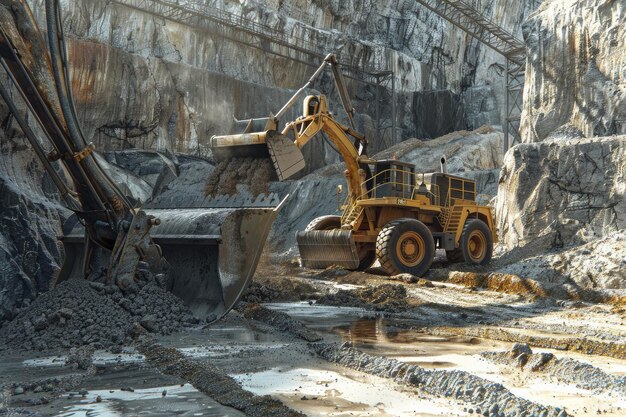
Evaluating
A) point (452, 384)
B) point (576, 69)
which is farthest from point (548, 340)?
point (576, 69)

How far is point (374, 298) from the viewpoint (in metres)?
10.4

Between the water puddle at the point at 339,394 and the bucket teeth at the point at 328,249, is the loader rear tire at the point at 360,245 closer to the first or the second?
the bucket teeth at the point at 328,249

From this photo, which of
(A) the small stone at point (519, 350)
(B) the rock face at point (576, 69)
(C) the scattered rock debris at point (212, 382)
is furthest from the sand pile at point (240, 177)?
(B) the rock face at point (576, 69)

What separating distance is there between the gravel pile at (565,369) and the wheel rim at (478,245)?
9353 millimetres

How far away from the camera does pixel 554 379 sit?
4.84 m

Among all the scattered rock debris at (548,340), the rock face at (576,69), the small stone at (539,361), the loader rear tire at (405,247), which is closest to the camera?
the small stone at (539,361)

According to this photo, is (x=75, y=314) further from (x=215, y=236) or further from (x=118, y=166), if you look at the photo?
(x=118, y=166)

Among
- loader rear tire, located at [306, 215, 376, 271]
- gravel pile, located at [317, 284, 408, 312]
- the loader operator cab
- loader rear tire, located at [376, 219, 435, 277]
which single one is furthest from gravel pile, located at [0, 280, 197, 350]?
loader rear tire, located at [306, 215, 376, 271]

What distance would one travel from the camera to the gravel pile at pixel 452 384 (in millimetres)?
3881

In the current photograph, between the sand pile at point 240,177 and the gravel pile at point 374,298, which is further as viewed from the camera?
the gravel pile at point 374,298

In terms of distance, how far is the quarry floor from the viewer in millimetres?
4113

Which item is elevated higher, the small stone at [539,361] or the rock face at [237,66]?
the rock face at [237,66]

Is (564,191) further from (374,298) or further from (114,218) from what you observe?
(114,218)

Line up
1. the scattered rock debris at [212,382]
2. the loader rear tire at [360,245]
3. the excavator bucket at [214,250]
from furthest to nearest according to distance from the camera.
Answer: the loader rear tire at [360,245] → the excavator bucket at [214,250] → the scattered rock debris at [212,382]
